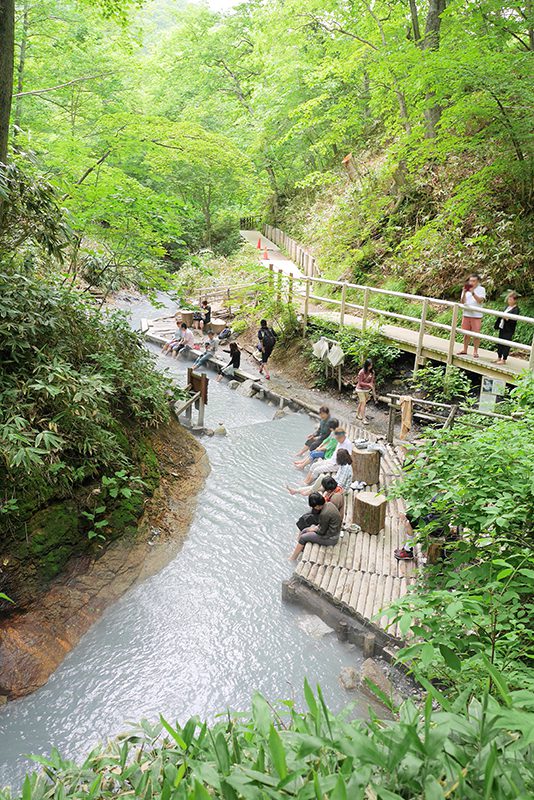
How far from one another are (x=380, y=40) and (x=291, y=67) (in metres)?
7.47

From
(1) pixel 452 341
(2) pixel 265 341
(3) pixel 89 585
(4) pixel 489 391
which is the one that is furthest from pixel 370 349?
(3) pixel 89 585

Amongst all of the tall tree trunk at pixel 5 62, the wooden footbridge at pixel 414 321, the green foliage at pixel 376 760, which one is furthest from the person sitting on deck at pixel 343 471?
the green foliage at pixel 376 760

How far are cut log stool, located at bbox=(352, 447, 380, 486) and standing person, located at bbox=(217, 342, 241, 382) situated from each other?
22.2ft

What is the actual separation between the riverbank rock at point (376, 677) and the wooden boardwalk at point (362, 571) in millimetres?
320

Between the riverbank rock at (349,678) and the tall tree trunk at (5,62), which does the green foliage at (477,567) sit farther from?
the tall tree trunk at (5,62)

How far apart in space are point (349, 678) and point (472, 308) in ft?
22.3

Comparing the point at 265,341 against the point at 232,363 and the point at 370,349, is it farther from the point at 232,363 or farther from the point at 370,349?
the point at 370,349

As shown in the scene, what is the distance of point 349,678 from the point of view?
516 cm

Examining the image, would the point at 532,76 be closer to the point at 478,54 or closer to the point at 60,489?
the point at 478,54

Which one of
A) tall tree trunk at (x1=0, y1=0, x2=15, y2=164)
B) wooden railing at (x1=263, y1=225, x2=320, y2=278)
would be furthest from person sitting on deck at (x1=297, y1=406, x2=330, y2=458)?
wooden railing at (x1=263, y1=225, x2=320, y2=278)

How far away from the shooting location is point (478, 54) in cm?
967

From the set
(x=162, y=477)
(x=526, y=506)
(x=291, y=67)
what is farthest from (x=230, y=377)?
(x=291, y=67)

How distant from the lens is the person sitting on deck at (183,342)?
16.6 metres

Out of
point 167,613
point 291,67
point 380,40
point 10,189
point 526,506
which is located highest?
point 291,67
